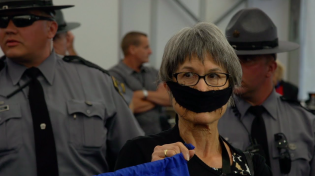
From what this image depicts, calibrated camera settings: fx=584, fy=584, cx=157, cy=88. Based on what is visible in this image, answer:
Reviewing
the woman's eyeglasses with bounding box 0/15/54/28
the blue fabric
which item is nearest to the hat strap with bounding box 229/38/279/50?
the woman's eyeglasses with bounding box 0/15/54/28

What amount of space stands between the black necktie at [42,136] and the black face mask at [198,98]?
3.84 feet

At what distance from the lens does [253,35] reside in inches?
141

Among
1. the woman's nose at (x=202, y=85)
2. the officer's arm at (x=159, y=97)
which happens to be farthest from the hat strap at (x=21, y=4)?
the officer's arm at (x=159, y=97)

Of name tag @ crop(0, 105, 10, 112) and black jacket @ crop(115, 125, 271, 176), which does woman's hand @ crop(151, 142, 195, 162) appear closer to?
black jacket @ crop(115, 125, 271, 176)

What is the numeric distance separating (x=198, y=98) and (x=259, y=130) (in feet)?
3.95

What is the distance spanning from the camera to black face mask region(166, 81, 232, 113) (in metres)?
2.37

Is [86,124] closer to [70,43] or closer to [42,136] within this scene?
[42,136]

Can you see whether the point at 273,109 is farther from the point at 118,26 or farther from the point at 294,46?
the point at 118,26

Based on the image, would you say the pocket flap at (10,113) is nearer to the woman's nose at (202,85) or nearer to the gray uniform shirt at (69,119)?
the gray uniform shirt at (69,119)

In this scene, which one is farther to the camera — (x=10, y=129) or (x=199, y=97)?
(x=10, y=129)

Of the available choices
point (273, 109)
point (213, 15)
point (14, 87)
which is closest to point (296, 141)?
point (273, 109)

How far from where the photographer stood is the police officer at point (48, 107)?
10.9 ft

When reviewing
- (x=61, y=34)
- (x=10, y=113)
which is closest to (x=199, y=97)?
(x=10, y=113)

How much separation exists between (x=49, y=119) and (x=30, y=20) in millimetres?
656
